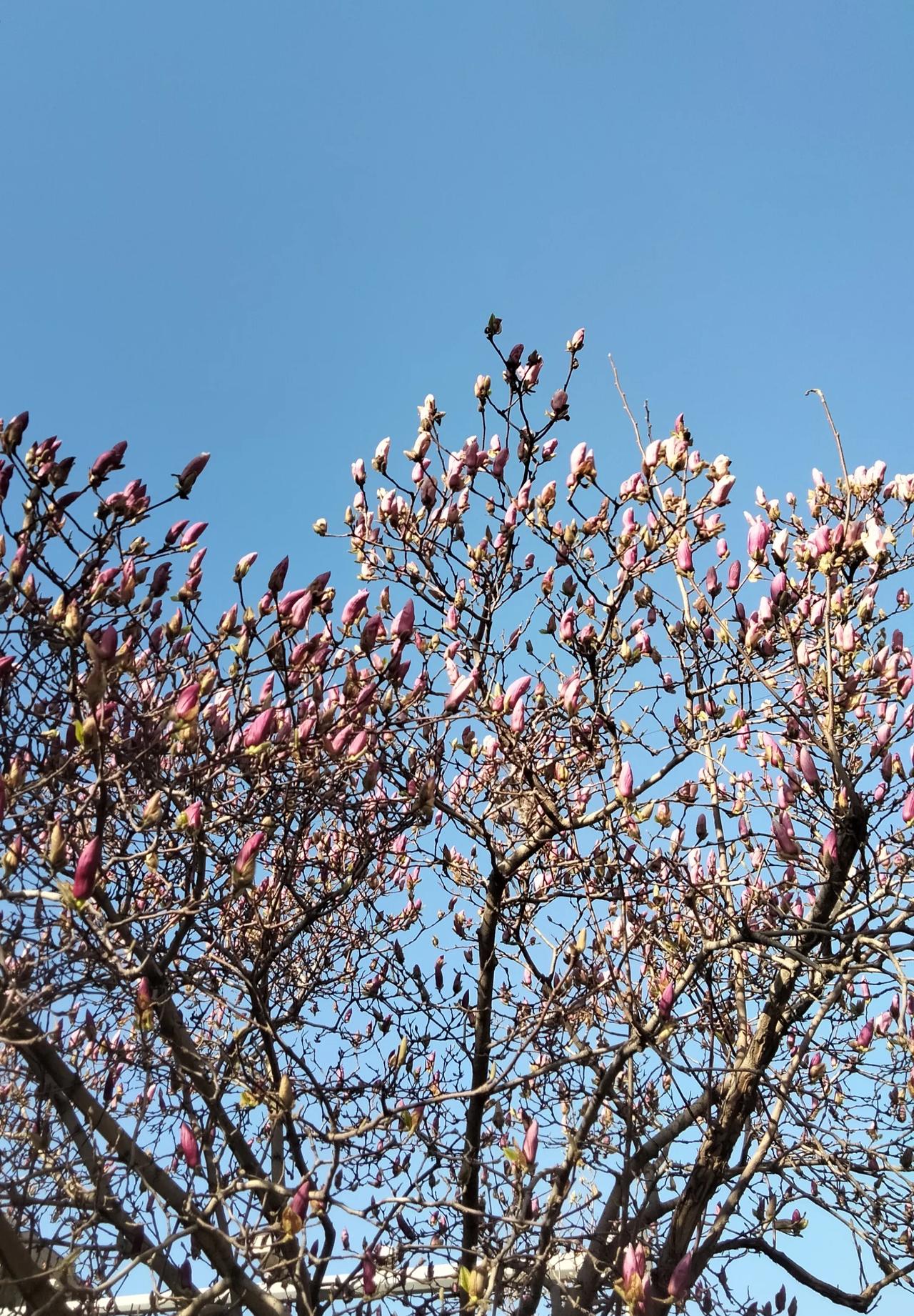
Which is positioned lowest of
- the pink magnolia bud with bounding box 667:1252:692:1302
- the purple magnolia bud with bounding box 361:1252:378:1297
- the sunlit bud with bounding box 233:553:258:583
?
the purple magnolia bud with bounding box 361:1252:378:1297

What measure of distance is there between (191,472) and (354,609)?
0.68 meters

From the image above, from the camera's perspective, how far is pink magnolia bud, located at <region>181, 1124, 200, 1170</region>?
9.63ft

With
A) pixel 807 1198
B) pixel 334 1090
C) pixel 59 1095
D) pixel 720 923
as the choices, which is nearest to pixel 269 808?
pixel 59 1095

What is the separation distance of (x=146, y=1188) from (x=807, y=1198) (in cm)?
266

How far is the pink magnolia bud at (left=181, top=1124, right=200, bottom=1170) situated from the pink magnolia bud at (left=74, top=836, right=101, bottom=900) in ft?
3.19

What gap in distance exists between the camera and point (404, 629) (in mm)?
3277

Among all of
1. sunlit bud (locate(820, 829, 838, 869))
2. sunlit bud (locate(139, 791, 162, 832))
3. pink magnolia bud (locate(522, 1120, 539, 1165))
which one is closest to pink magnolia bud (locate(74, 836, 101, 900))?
sunlit bud (locate(139, 791, 162, 832))

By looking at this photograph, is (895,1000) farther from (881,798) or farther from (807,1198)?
(881,798)

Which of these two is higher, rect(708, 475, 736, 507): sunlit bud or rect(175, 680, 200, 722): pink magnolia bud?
rect(708, 475, 736, 507): sunlit bud

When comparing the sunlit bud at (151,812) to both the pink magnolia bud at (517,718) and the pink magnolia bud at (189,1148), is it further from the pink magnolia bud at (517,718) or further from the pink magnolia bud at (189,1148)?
the pink magnolia bud at (517,718)

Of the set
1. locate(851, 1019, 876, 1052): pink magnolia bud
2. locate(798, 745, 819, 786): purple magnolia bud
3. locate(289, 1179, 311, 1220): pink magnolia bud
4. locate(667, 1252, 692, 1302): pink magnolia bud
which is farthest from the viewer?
locate(851, 1019, 876, 1052): pink magnolia bud

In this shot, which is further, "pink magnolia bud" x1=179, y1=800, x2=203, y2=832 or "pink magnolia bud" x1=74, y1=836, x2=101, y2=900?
"pink magnolia bud" x1=179, y1=800, x2=203, y2=832

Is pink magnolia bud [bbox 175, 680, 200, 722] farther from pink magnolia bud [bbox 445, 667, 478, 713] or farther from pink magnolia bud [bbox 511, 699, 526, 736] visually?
pink magnolia bud [bbox 511, 699, 526, 736]

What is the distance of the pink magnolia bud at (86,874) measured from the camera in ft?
7.91
